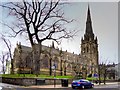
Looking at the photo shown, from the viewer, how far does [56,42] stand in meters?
4.82

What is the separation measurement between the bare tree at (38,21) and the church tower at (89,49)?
0.21 meters

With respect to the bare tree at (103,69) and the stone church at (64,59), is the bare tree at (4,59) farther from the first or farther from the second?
the bare tree at (103,69)

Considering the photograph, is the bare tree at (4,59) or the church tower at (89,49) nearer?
the church tower at (89,49)

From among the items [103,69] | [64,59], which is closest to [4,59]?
[64,59]

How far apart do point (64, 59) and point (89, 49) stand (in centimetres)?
40

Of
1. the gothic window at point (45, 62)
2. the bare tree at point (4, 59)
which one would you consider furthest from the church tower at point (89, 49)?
the bare tree at point (4, 59)

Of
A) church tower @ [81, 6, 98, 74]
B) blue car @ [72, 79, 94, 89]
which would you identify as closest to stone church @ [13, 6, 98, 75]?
church tower @ [81, 6, 98, 74]

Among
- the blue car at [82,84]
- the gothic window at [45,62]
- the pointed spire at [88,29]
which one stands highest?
the pointed spire at [88,29]

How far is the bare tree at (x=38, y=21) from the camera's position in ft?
15.6

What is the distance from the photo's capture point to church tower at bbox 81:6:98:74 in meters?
4.73

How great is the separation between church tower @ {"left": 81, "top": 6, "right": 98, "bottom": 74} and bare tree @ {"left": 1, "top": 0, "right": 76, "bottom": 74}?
0.21 metres

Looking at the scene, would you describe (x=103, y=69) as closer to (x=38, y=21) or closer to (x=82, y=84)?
(x=82, y=84)

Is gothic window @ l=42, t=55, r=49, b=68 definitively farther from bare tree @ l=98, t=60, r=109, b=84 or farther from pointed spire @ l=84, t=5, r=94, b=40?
bare tree @ l=98, t=60, r=109, b=84

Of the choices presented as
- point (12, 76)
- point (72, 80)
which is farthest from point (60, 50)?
point (12, 76)
